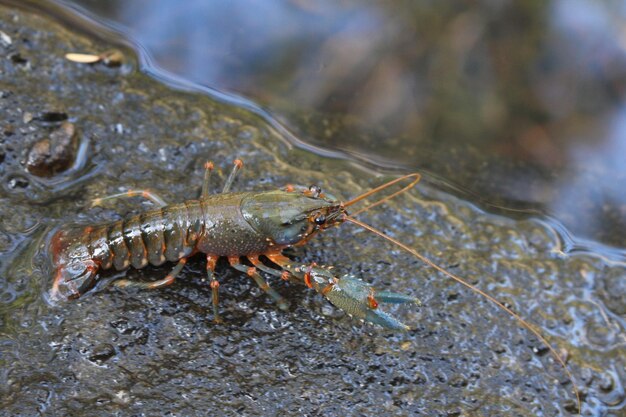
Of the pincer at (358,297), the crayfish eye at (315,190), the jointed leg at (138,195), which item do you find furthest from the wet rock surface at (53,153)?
the pincer at (358,297)

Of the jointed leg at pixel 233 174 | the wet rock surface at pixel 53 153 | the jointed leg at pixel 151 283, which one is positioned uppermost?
the jointed leg at pixel 233 174

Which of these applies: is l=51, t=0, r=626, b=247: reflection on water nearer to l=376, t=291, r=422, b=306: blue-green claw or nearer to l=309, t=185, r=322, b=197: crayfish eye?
l=309, t=185, r=322, b=197: crayfish eye

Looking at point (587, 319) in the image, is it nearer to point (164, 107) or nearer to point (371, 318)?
point (371, 318)

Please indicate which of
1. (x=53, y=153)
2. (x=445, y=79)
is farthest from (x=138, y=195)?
(x=445, y=79)

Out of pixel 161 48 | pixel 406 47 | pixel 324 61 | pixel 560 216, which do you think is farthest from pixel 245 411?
pixel 406 47

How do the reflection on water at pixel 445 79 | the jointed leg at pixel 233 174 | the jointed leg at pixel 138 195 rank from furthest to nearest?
the reflection on water at pixel 445 79 → the jointed leg at pixel 233 174 → the jointed leg at pixel 138 195

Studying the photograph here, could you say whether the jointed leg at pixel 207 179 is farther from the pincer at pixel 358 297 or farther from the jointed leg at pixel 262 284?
the pincer at pixel 358 297
